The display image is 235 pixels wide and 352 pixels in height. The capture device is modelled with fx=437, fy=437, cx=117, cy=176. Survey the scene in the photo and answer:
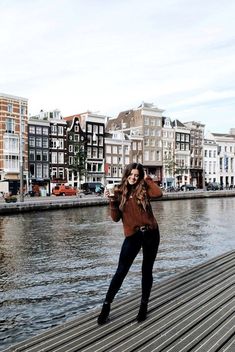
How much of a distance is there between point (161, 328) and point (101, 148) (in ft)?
252

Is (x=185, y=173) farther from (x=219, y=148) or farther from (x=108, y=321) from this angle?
(x=108, y=321)

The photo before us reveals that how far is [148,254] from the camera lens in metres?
5.42

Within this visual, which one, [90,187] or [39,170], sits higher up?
[39,170]

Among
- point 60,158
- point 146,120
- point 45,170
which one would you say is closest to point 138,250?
point 45,170

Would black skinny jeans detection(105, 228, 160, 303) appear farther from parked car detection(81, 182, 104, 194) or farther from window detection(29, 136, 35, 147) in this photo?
window detection(29, 136, 35, 147)

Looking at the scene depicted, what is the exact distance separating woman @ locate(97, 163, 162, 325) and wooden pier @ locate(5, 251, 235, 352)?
277mm

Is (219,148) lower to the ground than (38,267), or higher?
higher

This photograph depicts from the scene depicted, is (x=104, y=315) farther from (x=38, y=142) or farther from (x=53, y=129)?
(x=53, y=129)

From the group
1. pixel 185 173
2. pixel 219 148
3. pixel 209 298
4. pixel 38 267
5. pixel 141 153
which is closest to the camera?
pixel 209 298

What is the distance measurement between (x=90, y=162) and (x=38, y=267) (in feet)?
222

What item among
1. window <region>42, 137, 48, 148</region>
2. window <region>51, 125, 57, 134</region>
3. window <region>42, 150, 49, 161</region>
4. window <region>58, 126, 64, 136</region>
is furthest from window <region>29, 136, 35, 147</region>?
window <region>58, 126, 64, 136</region>

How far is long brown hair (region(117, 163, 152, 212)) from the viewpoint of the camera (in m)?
5.30

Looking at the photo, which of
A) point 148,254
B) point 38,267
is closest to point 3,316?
point 148,254

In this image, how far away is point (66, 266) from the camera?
12.3 meters
